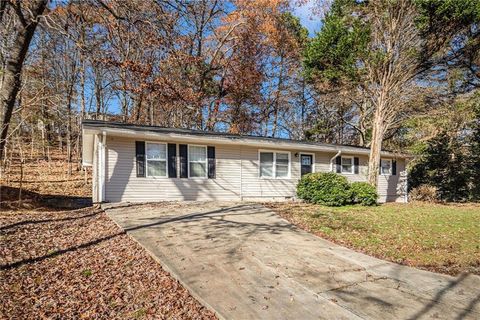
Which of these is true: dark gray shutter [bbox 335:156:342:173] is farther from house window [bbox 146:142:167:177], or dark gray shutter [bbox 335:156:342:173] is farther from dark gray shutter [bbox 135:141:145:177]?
dark gray shutter [bbox 135:141:145:177]

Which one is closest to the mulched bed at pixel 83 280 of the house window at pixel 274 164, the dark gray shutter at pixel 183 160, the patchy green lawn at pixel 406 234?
the patchy green lawn at pixel 406 234

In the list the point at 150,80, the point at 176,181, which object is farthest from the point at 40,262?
the point at 150,80

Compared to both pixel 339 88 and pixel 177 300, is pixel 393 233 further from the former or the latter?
pixel 339 88

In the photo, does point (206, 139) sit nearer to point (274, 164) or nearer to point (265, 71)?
point (274, 164)

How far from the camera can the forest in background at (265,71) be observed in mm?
7617

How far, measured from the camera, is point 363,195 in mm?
12477

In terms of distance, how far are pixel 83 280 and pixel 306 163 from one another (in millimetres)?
11519

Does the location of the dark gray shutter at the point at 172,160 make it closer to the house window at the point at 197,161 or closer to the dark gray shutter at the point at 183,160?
the dark gray shutter at the point at 183,160

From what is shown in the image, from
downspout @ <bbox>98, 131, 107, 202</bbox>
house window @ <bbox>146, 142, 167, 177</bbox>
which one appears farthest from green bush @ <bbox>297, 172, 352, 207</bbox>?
downspout @ <bbox>98, 131, 107, 202</bbox>

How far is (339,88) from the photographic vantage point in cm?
1655

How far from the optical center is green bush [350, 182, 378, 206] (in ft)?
41.0

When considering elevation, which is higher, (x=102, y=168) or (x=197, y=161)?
(x=197, y=161)

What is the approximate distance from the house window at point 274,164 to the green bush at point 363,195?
9.46ft

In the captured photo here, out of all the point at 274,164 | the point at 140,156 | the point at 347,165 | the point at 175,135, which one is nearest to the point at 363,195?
the point at 347,165
